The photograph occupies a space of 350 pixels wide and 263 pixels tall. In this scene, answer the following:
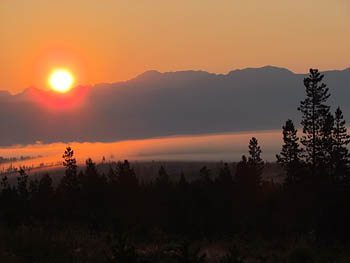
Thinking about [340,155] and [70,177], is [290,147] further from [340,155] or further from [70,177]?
[70,177]

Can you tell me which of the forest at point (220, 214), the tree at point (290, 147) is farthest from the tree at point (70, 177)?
the tree at point (290, 147)

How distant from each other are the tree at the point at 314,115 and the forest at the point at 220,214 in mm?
106

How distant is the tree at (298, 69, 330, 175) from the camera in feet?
175

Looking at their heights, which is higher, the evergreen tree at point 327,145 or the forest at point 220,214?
the evergreen tree at point 327,145

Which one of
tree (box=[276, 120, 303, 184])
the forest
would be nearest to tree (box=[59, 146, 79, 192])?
the forest

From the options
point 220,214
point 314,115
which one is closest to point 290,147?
point 314,115

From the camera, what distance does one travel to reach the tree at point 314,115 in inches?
2095

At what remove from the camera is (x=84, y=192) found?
66562 millimetres

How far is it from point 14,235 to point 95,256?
12.7ft

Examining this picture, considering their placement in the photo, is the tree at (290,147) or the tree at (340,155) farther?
the tree at (290,147)

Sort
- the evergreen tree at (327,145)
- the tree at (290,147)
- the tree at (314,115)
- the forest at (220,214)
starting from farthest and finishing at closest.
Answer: the tree at (290,147)
the tree at (314,115)
the evergreen tree at (327,145)
the forest at (220,214)

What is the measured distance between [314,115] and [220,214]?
650 inches

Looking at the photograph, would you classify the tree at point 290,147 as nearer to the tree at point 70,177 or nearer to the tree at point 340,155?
the tree at point 340,155

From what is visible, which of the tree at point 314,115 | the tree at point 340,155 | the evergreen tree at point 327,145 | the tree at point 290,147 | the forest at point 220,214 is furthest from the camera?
the tree at point 290,147
